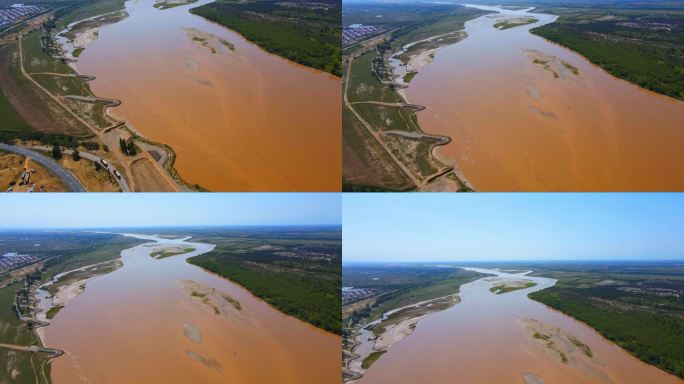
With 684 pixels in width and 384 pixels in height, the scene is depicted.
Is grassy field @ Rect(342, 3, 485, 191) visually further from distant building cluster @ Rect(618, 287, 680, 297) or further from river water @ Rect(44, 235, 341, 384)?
distant building cluster @ Rect(618, 287, 680, 297)

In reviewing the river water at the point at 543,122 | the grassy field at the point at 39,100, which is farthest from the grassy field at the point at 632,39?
the grassy field at the point at 39,100

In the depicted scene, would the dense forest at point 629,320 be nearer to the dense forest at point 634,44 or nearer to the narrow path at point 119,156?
the dense forest at point 634,44

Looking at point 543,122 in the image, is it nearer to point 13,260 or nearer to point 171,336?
point 171,336

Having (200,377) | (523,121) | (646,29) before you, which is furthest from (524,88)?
(200,377)

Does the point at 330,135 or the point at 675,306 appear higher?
the point at 330,135

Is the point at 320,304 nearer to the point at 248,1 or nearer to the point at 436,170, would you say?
the point at 436,170

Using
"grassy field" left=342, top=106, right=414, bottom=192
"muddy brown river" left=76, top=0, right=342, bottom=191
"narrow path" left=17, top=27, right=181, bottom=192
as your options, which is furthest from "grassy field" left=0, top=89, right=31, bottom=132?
"grassy field" left=342, top=106, right=414, bottom=192

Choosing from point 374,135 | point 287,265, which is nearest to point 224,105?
point 374,135
